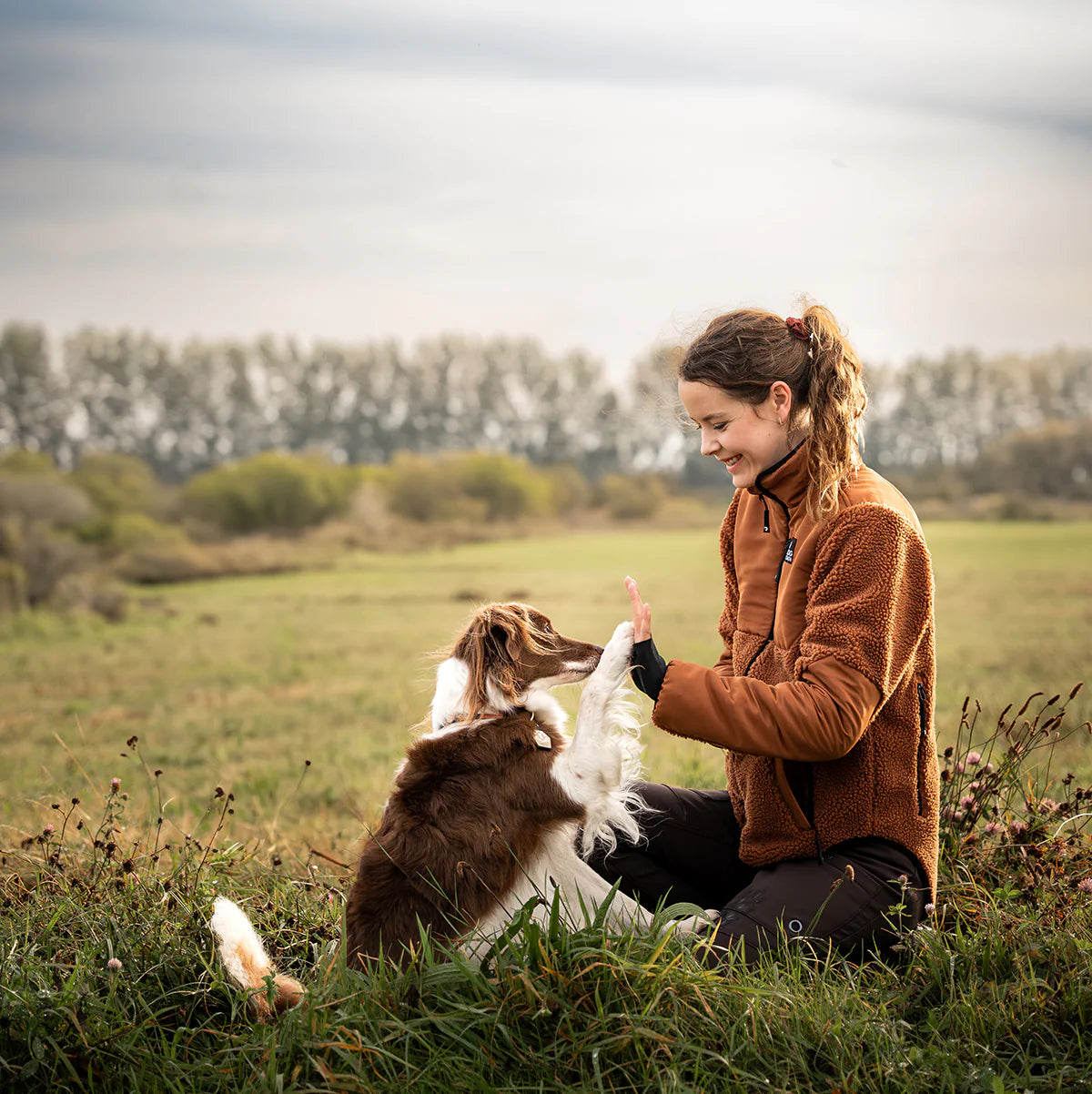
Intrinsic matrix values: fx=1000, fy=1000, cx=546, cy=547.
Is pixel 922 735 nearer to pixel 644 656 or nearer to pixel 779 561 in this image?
pixel 779 561

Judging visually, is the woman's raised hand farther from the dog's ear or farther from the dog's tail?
the dog's tail

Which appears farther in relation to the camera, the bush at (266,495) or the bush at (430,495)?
the bush at (430,495)

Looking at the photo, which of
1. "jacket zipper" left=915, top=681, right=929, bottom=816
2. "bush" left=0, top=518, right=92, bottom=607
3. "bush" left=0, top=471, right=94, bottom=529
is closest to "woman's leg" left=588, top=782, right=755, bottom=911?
"jacket zipper" left=915, top=681, right=929, bottom=816

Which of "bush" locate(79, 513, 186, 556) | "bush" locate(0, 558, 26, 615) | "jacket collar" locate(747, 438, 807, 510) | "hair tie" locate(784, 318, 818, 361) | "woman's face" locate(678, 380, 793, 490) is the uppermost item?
"hair tie" locate(784, 318, 818, 361)

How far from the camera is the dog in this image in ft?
10.3

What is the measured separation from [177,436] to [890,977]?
35012 mm

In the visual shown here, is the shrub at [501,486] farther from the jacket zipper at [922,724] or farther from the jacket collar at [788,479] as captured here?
the jacket zipper at [922,724]

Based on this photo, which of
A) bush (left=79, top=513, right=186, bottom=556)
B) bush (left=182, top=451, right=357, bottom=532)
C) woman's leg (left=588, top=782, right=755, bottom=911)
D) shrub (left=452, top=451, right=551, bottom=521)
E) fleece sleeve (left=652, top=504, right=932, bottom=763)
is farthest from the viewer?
shrub (left=452, top=451, right=551, bottom=521)

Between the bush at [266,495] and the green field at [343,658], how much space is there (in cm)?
296

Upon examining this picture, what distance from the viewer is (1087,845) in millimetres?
4246

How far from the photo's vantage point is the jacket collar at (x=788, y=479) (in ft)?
11.2

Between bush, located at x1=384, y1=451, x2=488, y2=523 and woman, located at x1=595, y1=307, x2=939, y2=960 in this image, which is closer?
woman, located at x1=595, y1=307, x2=939, y2=960

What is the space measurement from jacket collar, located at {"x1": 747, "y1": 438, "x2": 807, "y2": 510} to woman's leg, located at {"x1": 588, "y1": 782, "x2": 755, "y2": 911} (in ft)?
4.09

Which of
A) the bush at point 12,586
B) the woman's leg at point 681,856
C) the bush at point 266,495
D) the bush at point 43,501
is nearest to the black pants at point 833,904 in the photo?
the woman's leg at point 681,856
